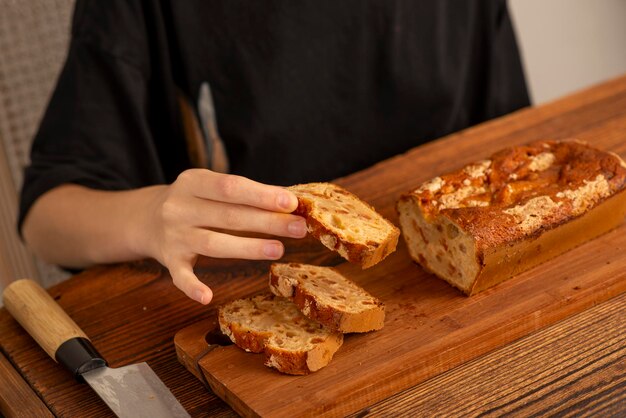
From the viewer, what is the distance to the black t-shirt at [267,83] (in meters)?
2.28

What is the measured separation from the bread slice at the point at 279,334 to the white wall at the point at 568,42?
143 inches

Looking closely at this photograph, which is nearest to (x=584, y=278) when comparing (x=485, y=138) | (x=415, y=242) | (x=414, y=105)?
(x=415, y=242)

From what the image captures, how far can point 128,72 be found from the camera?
2.31m

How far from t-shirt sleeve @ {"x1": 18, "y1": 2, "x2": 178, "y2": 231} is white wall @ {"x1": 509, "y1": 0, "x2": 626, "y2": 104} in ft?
10.5

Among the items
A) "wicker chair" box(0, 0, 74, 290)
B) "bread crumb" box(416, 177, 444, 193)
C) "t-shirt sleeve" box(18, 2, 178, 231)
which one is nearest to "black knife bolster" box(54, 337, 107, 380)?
"t-shirt sleeve" box(18, 2, 178, 231)

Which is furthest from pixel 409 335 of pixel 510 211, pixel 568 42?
pixel 568 42

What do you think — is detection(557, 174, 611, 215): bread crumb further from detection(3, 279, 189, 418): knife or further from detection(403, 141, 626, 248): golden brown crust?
detection(3, 279, 189, 418): knife

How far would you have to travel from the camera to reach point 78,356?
1.65 meters

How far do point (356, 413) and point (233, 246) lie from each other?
0.39 metres

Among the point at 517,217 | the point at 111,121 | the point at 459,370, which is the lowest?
the point at 459,370

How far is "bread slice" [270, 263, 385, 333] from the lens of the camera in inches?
63.1

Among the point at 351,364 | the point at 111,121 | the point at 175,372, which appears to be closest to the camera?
the point at 351,364

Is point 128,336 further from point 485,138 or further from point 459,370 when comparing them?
point 485,138

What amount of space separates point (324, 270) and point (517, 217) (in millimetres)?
406
